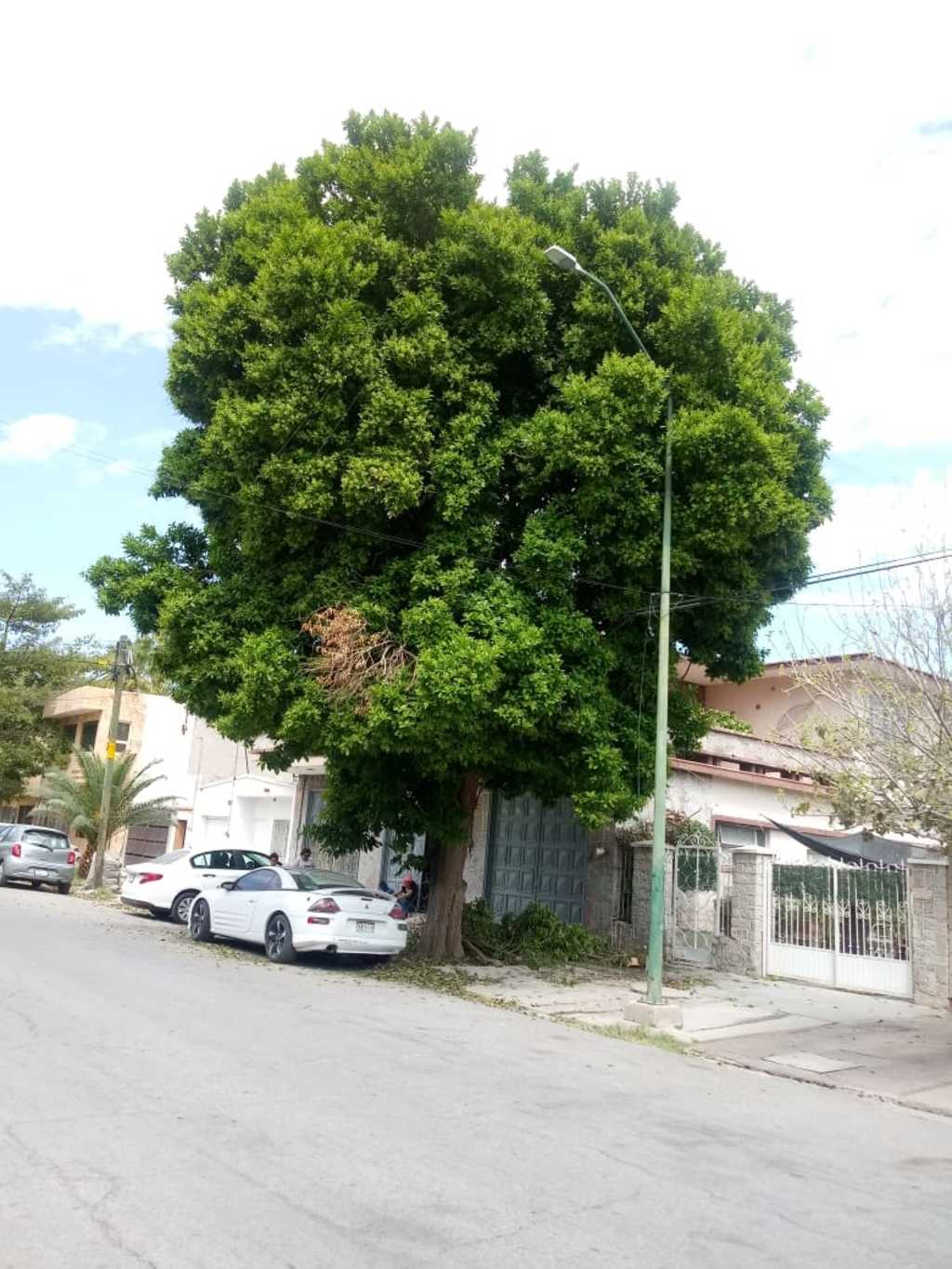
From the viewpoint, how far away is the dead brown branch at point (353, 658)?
13492mm

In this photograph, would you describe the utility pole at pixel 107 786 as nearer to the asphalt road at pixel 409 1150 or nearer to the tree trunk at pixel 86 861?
the tree trunk at pixel 86 861

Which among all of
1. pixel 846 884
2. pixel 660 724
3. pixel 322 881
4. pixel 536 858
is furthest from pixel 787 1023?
pixel 536 858

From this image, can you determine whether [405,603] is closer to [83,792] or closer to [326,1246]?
[326,1246]

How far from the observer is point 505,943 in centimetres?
1814

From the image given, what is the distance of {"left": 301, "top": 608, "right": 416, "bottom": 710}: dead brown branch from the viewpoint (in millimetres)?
13492

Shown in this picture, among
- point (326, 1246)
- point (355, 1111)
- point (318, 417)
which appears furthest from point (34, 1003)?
point (318, 417)

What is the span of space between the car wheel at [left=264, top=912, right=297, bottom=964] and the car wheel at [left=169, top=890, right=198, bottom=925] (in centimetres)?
613

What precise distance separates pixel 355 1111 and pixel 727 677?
1200cm

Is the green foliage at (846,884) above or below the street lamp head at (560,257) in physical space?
below

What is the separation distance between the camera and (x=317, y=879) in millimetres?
15711

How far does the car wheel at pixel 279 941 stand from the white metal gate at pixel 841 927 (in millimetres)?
7651

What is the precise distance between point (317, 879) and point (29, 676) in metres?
32.4

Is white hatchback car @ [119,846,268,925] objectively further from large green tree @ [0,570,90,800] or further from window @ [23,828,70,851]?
large green tree @ [0,570,90,800]

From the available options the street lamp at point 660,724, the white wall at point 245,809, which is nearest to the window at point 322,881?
the street lamp at point 660,724
